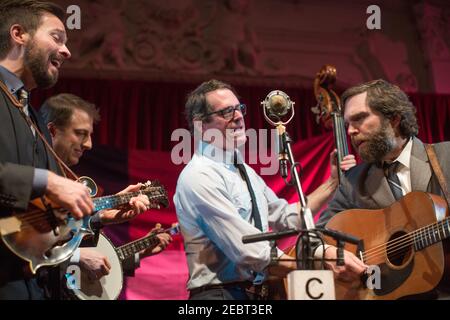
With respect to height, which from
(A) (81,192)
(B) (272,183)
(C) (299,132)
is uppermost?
Answer: (C) (299,132)

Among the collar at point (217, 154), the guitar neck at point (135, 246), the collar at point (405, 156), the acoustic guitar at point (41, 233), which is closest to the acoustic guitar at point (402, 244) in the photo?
the collar at point (405, 156)

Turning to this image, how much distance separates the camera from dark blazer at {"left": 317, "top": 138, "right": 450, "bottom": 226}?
3.25 m

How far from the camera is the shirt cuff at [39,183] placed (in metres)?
2.31

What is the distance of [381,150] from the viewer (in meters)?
3.53

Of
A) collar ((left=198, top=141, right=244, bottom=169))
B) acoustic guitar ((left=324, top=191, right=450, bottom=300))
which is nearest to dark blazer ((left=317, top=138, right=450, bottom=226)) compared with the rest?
acoustic guitar ((left=324, top=191, right=450, bottom=300))

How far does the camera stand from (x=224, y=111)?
329cm

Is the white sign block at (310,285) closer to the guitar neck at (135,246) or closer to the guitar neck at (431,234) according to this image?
the guitar neck at (431,234)

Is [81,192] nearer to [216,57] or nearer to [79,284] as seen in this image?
[79,284]

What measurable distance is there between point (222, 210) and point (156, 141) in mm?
3607

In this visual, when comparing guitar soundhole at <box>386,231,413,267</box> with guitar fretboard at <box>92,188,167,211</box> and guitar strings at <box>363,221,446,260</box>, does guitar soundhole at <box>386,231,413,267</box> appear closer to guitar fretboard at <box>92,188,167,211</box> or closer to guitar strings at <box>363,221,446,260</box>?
guitar strings at <box>363,221,446,260</box>

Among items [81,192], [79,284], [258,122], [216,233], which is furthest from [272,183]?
[81,192]

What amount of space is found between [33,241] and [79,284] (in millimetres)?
1361

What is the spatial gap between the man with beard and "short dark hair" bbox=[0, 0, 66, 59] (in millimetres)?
1776

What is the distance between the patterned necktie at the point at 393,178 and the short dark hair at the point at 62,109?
1971 mm
